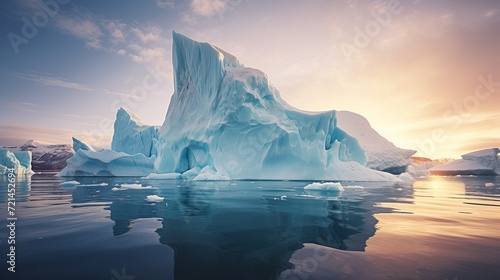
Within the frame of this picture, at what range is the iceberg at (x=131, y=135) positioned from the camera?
38.8 meters

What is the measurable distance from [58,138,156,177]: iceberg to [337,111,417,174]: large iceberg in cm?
3052

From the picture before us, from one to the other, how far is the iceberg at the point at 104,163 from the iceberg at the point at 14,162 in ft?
29.2

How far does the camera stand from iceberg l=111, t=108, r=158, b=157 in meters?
38.8

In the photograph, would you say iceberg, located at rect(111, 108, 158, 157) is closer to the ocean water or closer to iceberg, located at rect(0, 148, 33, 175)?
iceberg, located at rect(0, 148, 33, 175)

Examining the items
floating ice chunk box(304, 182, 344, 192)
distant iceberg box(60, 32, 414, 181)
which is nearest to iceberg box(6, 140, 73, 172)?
distant iceberg box(60, 32, 414, 181)

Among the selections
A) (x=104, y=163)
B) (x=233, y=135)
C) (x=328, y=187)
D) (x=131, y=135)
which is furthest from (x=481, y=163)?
(x=131, y=135)

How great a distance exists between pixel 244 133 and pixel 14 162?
38.2 m

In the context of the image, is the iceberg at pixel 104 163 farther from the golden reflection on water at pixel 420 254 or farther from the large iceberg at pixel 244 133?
the golden reflection on water at pixel 420 254

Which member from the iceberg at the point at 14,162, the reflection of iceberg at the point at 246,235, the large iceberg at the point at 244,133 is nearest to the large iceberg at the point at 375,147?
the large iceberg at the point at 244,133

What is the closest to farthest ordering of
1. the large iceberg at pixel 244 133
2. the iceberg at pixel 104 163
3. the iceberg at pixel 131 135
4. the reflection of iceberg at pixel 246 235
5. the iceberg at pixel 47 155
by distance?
the reflection of iceberg at pixel 246 235, the large iceberg at pixel 244 133, the iceberg at pixel 104 163, the iceberg at pixel 131 135, the iceberg at pixel 47 155

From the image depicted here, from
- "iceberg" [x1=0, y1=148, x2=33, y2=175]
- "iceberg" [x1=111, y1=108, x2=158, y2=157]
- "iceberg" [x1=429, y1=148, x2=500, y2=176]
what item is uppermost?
"iceberg" [x1=111, y1=108, x2=158, y2=157]

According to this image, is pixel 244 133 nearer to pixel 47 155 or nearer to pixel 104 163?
pixel 104 163

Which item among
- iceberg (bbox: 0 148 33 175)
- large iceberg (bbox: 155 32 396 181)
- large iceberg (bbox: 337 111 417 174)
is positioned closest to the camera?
large iceberg (bbox: 155 32 396 181)

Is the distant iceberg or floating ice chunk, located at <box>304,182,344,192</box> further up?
the distant iceberg
